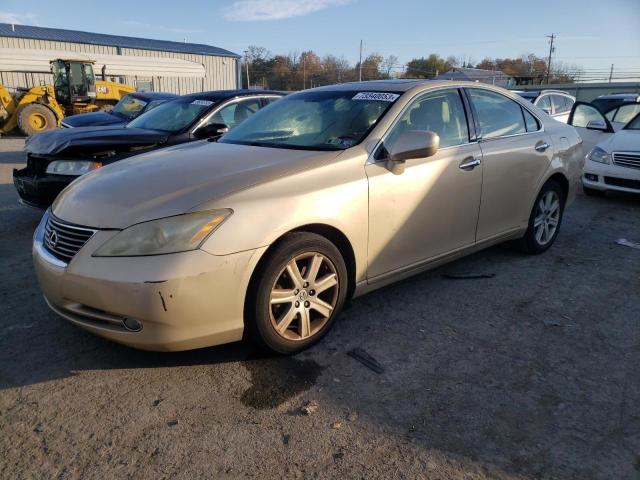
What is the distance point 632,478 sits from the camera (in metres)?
2.04

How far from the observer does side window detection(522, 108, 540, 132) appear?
456 cm

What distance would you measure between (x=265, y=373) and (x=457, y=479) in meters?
1.17

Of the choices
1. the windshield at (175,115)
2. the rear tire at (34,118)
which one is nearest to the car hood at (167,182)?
the windshield at (175,115)

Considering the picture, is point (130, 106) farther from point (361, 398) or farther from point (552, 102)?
point (361, 398)

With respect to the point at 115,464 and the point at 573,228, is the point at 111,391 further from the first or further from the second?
the point at 573,228

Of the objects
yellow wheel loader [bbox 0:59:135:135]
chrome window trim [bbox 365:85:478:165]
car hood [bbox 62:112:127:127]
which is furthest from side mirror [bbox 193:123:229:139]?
yellow wheel loader [bbox 0:59:135:135]

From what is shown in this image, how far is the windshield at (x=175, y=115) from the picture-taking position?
20.4 ft

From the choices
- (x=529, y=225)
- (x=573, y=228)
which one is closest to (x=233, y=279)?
(x=529, y=225)

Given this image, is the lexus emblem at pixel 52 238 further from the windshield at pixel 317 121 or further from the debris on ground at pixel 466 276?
the debris on ground at pixel 466 276

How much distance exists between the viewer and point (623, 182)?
7.36m

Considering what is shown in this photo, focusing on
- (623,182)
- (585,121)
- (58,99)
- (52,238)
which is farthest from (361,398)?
(58,99)

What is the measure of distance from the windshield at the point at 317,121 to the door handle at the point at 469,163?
2.33 ft

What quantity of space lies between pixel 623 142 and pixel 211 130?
6.13 metres

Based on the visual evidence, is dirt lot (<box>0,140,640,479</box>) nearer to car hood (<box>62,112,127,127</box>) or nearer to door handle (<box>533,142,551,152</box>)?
door handle (<box>533,142,551,152</box>)
